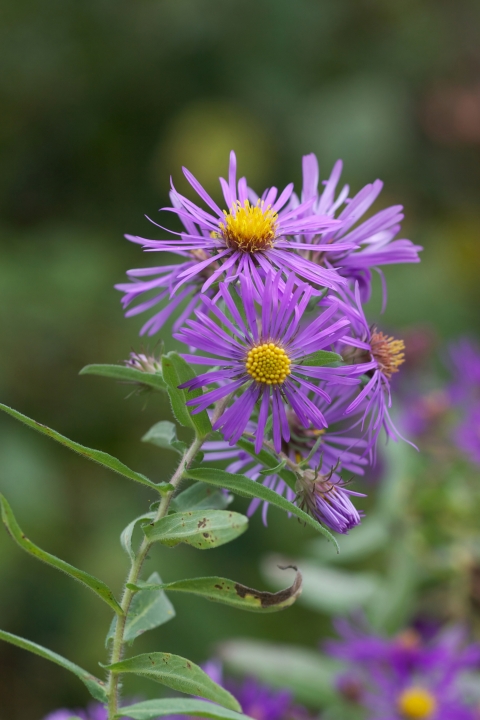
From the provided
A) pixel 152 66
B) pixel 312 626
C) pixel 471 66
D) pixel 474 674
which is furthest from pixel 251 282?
pixel 471 66

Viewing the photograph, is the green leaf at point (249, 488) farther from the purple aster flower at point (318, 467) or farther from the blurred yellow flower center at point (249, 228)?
the blurred yellow flower center at point (249, 228)

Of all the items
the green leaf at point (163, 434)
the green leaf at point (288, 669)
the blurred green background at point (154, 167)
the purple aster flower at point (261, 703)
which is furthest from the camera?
the blurred green background at point (154, 167)

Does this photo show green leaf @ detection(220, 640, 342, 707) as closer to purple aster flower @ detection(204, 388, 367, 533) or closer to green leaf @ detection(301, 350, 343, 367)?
purple aster flower @ detection(204, 388, 367, 533)

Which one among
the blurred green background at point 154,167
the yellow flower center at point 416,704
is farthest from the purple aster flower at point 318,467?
the blurred green background at point 154,167

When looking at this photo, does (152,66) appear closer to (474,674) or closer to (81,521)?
(81,521)

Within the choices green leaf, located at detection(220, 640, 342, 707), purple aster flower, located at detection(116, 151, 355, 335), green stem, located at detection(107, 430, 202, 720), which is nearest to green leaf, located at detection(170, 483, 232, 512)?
green stem, located at detection(107, 430, 202, 720)

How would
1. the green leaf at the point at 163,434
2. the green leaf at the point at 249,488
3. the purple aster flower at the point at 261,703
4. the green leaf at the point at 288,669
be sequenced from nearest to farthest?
the green leaf at the point at 249,488 < the green leaf at the point at 163,434 < the purple aster flower at the point at 261,703 < the green leaf at the point at 288,669

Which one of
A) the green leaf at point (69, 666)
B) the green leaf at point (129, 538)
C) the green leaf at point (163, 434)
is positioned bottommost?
the green leaf at point (69, 666)
